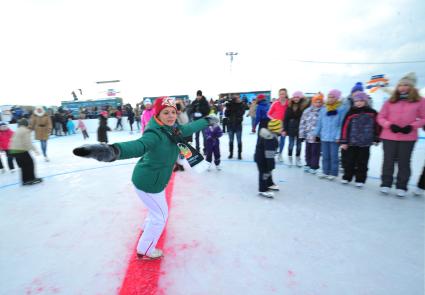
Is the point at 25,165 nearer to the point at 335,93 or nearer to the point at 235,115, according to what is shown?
the point at 235,115

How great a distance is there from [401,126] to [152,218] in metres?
3.26

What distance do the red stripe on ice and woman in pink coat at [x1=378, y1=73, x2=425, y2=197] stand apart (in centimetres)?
322

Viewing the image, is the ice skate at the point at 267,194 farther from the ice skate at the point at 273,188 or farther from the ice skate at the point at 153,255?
the ice skate at the point at 153,255

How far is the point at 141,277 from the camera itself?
165 centimetres

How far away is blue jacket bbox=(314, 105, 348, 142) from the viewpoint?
11.7 ft

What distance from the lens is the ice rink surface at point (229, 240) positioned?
1.61 metres

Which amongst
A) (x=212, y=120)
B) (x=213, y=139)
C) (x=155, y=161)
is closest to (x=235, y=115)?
(x=213, y=139)

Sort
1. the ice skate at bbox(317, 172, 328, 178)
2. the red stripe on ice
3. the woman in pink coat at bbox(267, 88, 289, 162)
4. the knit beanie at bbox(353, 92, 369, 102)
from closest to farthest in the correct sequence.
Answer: the red stripe on ice, the knit beanie at bbox(353, 92, 369, 102), the ice skate at bbox(317, 172, 328, 178), the woman in pink coat at bbox(267, 88, 289, 162)

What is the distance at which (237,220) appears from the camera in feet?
8.12

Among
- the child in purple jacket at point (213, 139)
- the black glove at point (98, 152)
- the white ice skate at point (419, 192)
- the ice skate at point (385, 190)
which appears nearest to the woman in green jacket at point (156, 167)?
the black glove at point (98, 152)

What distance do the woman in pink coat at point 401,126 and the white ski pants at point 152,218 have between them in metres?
3.05

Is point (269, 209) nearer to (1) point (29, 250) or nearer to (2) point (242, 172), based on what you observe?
(2) point (242, 172)

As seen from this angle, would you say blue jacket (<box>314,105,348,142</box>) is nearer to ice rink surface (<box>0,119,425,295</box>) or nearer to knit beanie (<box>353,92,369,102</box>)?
knit beanie (<box>353,92,369,102</box>)

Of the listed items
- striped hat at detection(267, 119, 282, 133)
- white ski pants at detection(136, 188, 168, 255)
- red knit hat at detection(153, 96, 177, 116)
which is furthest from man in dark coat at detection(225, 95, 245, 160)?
white ski pants at detection(136, 188, 168, 255)
